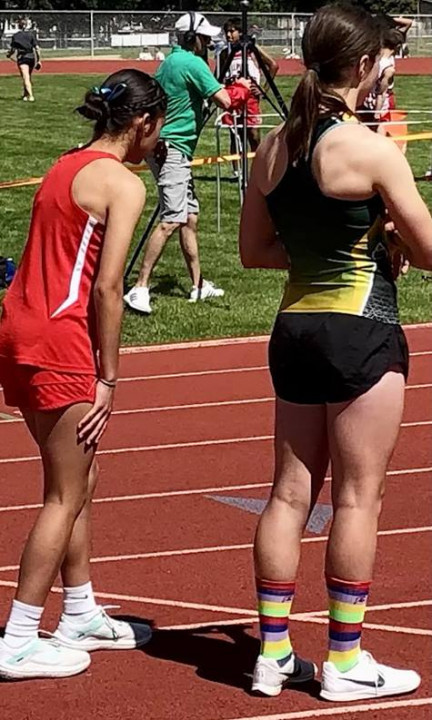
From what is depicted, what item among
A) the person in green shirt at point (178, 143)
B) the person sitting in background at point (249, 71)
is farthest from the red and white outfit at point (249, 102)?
the person in green shirt at point (178, 143)

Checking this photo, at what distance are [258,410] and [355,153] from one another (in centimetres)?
423

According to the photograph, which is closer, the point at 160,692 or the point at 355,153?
the point at 355,153

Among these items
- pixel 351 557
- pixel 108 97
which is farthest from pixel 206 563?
pixel 108 97

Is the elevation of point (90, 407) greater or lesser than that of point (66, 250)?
lesser

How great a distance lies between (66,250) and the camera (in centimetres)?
404

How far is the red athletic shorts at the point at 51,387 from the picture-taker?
402cm

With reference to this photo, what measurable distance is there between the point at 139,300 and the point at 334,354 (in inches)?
259

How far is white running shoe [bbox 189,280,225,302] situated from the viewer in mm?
10820

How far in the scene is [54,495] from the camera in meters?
4.14

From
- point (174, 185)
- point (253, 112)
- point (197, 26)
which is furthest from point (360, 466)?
point (253, 112)

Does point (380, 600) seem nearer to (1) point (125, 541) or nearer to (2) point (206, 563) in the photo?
(2) point (206, 563)

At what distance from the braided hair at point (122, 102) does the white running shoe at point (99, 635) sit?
62.6 inches

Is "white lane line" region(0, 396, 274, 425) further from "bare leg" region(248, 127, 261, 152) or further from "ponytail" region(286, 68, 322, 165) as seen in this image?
"bare leg" region(248, 127, 261, 152)

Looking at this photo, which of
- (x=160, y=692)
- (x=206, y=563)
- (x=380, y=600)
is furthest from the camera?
(x=206, y=563)
